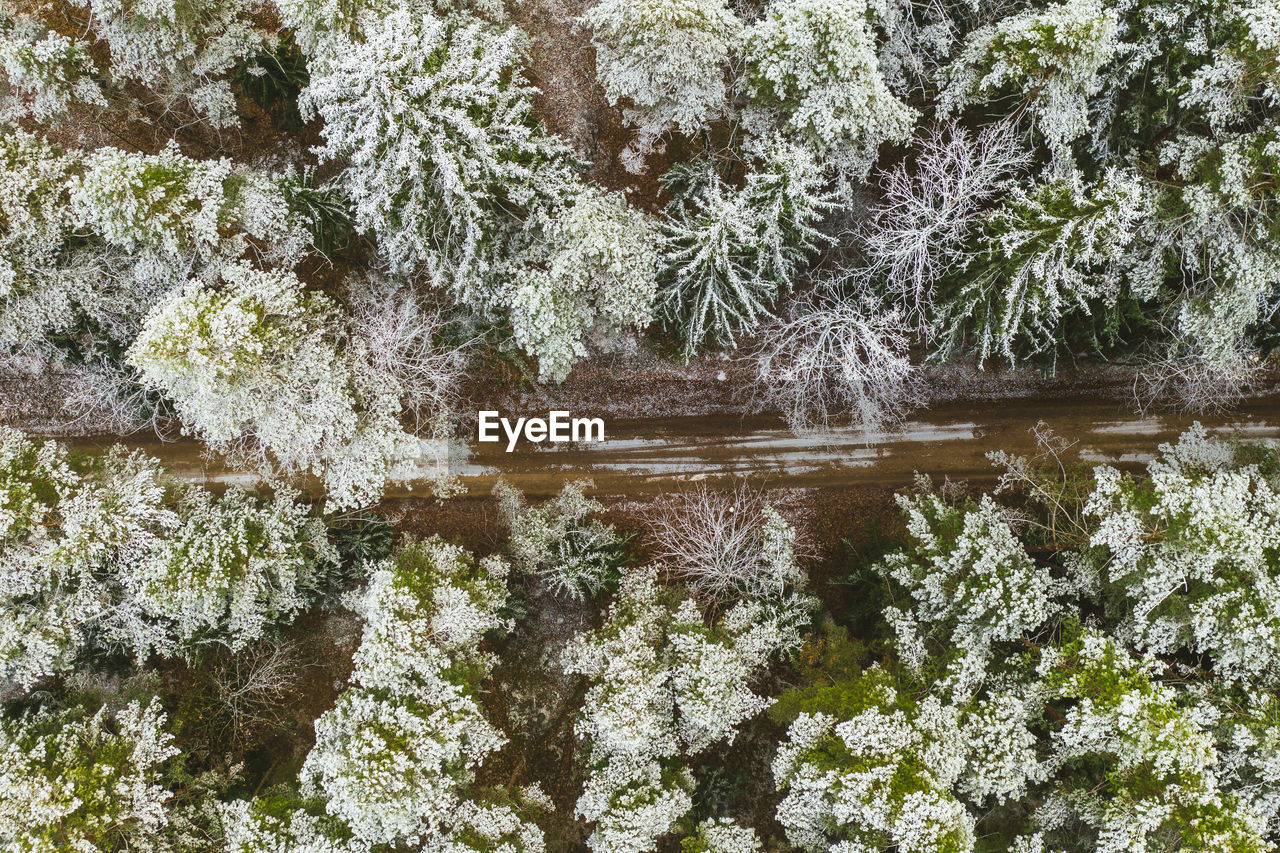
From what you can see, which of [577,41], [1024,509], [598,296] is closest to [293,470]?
[598,296]

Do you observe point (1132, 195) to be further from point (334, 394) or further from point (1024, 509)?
point (334, 394)

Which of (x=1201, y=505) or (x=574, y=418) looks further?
(x=574, y=418)

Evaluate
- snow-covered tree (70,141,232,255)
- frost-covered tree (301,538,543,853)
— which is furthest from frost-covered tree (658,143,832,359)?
snow-covered tree (70,141,232,255)

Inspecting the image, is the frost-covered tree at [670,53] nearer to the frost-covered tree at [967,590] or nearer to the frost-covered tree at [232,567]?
the frost-covered tree at [967,590]

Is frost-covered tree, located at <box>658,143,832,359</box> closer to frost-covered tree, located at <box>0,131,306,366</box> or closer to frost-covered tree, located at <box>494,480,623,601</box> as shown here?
frost-covered tree, located at <box>494,480,623,601</box>

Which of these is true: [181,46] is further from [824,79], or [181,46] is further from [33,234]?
[824,79]

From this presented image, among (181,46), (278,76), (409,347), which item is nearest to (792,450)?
(409,347)

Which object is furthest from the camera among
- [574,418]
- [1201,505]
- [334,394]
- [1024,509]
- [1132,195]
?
[574,418]
